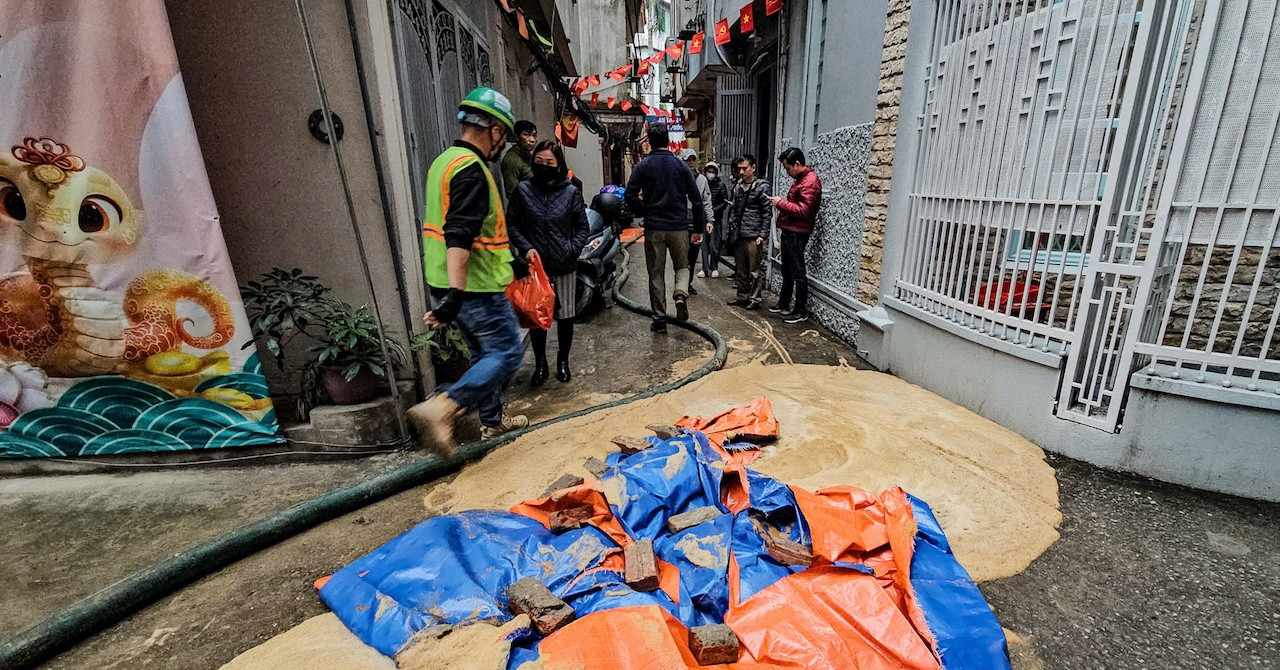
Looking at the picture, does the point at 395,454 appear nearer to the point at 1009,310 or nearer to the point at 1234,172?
the point at 1009,310

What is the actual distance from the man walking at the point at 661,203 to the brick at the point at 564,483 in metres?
3.18

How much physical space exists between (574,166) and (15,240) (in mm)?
13038

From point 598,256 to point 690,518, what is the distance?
14.6 ft

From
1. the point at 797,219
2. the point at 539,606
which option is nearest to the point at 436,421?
the point at 539,606

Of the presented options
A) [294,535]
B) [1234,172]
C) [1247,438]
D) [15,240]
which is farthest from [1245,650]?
[15,240]

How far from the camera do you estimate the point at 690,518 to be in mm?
2188

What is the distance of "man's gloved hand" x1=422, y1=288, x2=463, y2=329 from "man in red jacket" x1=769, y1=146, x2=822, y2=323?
4174 mm

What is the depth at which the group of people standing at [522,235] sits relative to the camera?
277cm

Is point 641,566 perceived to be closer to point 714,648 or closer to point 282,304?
point 714,648

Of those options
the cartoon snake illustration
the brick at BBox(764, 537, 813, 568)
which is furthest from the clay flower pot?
the brick at BBox(764, 537, 813, 568)

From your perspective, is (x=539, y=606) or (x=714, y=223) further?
(x=714, y=223)

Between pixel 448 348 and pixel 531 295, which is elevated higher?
pixel 531 295

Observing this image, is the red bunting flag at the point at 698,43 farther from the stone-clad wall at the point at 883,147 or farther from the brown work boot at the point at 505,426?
the brown work boot at the point at 505,426

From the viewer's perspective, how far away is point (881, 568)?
198 centimetres
